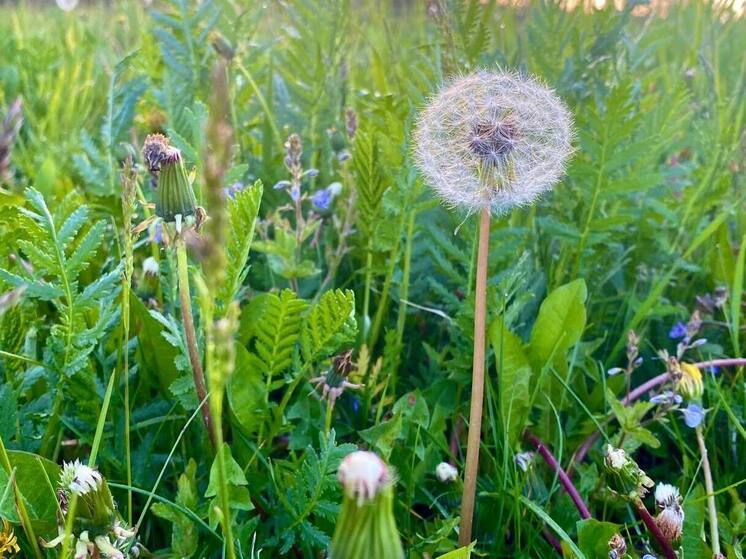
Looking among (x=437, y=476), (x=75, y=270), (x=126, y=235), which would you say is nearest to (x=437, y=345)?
(x=437, y=476)

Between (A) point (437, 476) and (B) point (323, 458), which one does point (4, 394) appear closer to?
(B) point (323, 458)

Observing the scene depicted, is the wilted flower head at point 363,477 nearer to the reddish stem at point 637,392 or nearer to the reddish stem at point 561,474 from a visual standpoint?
the reddish stem at point 561,474

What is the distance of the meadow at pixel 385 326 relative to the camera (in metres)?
1.14

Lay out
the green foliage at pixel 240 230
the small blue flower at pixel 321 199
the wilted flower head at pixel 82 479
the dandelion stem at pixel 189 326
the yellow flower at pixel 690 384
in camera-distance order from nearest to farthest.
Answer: the wilted flower head at pixel 82 479, the dandelion stem at pixel 189 326, the green foliage at pixel 240 230, the yellow flower at pixel 690 384, the small blue flower at pixel 321 199

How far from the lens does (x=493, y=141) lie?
3.78 feet

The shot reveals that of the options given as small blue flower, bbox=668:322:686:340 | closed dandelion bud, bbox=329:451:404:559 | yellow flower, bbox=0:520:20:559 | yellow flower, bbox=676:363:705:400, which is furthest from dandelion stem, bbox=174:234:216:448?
small blue flower, bbox=668:322:686:340

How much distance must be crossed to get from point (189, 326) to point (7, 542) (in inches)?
14.7

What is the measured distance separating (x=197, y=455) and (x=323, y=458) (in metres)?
Answer: 0.34

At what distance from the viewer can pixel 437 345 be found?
1.87 metres

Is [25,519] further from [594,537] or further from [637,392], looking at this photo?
[637,392]

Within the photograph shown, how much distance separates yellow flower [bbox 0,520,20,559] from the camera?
3.26 ft

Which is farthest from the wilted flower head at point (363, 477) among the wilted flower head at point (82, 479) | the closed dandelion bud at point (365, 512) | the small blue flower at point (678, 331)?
A: the small blue flower at point (678, 331)

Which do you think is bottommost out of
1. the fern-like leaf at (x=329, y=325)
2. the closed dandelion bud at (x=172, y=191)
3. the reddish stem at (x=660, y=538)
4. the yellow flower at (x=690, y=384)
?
the reddish stem at (x=660, y=538)

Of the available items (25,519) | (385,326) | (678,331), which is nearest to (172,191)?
(25,519)
